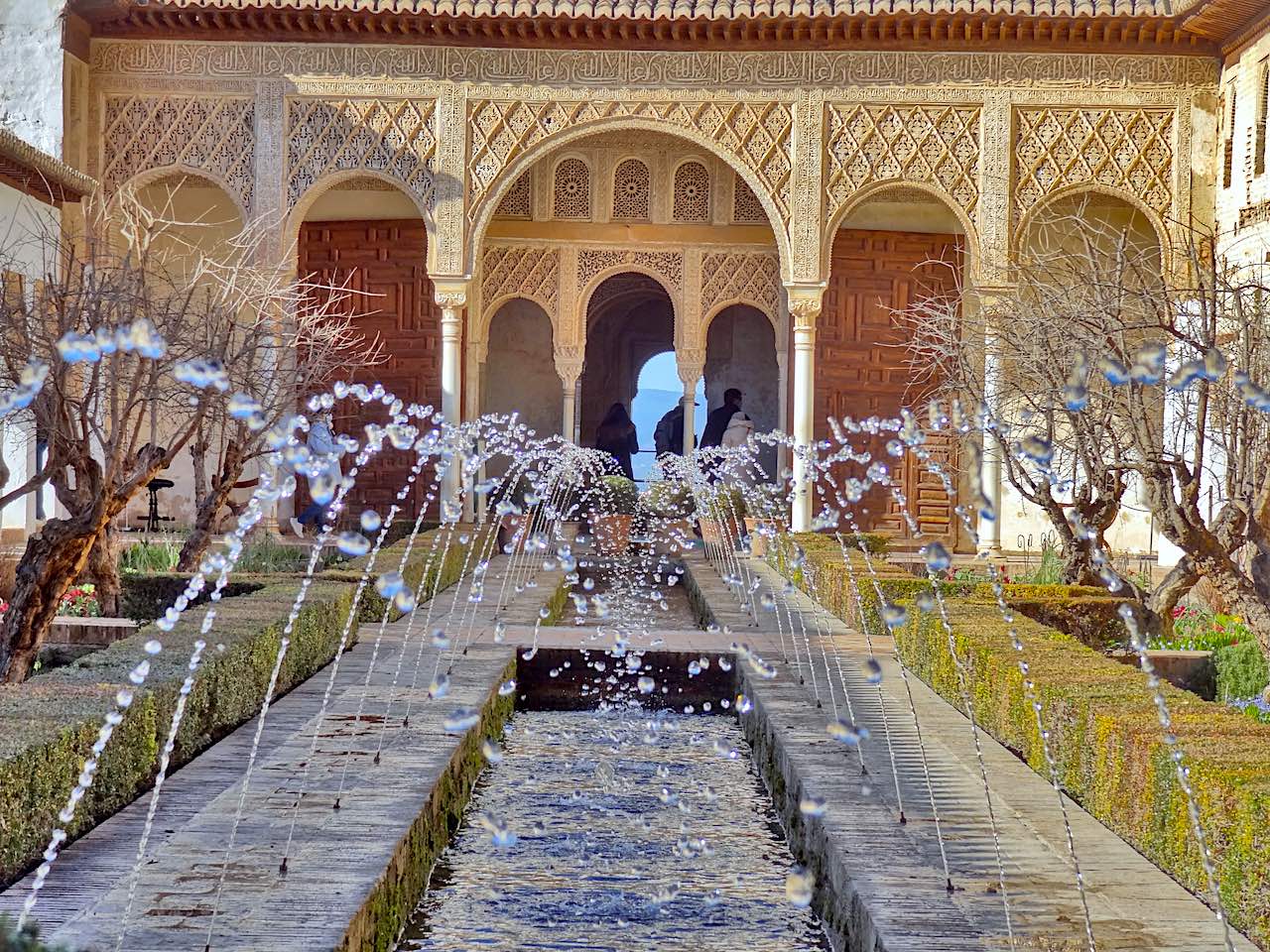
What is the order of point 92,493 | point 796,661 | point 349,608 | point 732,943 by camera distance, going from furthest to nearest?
point 349,608 → point 796,661 → point 92,493 → point 732,943

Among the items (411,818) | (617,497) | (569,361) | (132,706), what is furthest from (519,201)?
(411,818)

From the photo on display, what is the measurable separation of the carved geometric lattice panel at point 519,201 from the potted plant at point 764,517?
12.3ft

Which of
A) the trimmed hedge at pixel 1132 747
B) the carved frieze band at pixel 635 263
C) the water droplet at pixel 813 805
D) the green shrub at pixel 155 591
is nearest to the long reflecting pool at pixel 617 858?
the water droplet at pixel 813 805

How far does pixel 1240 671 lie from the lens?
21.5ft

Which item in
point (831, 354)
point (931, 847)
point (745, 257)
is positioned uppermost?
point (745, 257)

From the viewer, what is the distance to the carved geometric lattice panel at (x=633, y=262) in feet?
50.9

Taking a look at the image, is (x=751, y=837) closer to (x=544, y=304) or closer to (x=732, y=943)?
(x=732, y=943)

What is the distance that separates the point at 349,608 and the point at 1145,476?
377 cm

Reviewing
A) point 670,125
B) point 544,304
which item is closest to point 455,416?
point 544,304

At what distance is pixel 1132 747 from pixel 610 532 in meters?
10.7

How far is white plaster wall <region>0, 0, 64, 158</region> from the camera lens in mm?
12594

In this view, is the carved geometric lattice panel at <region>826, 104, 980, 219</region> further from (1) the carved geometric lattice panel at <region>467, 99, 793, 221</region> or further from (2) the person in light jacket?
(2) the person in light jacket

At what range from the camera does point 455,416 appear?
13797 mm

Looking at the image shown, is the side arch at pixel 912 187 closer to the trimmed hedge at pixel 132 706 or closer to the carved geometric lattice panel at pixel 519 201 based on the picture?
the carved geometric lattice panel at pixel 519 201
